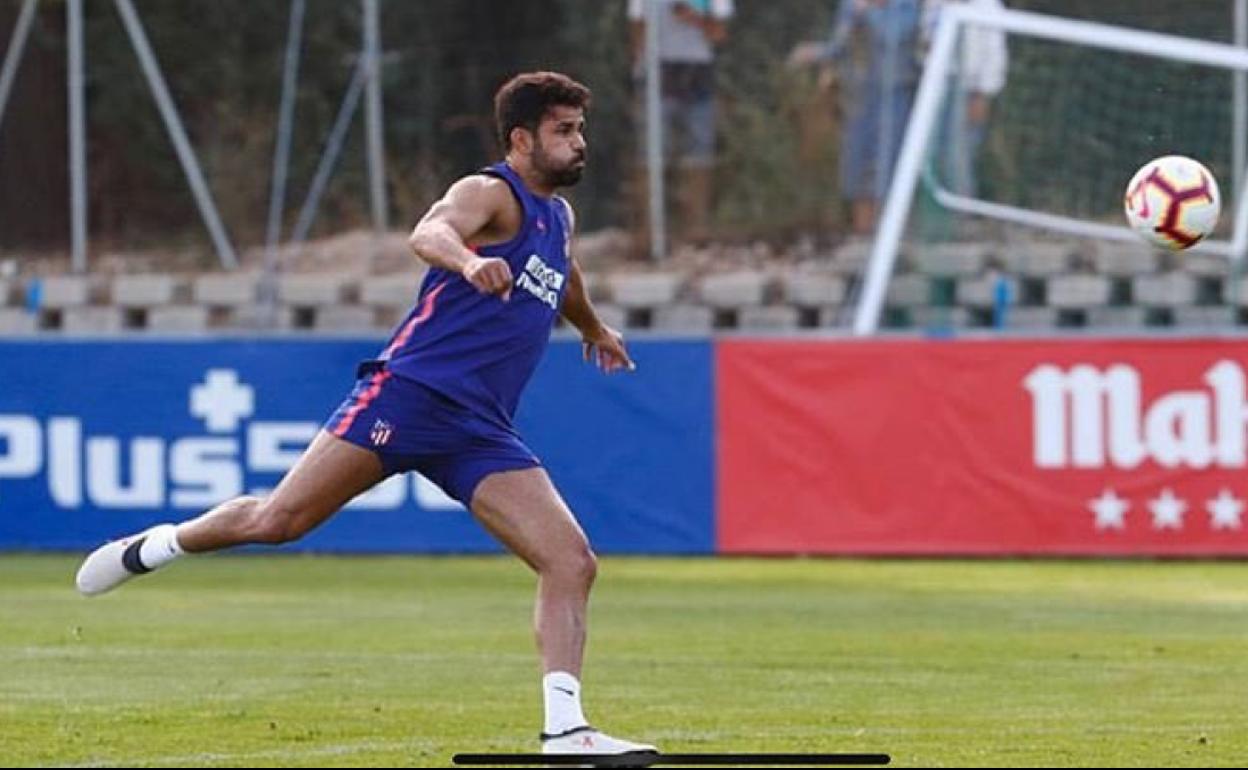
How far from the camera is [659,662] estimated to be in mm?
13766

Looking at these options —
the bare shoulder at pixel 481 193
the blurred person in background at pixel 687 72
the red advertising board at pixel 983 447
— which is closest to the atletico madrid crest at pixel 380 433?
the bare shoulder at pixel 481 193

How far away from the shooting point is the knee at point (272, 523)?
10.1 metres

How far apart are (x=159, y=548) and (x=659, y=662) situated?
11.8ft

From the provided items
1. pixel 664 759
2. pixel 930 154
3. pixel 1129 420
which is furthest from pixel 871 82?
pixel 664 759

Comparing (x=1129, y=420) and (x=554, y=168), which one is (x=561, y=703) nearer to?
(x=554, y=168)

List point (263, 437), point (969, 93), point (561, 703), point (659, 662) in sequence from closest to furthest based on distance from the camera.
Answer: point (561, 703) → point (659, 662) → point (263, 437) → point (969, 93)

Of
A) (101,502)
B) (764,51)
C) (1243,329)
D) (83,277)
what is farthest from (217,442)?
(1243,329)

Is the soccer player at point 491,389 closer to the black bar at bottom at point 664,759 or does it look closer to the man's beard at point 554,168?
the man's beard at point 554,168

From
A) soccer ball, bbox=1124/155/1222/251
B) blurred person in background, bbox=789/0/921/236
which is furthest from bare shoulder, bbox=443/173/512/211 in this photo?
blurred person in background, bbox=789/0/921/236

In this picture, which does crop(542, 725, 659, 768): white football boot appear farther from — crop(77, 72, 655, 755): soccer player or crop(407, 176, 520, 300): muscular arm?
crop(407, 176, 520, 300): muscular arm

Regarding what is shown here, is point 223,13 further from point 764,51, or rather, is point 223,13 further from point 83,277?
point 764,51

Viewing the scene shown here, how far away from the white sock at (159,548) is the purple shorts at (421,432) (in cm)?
93

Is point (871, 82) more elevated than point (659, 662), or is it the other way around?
point (871, 82)

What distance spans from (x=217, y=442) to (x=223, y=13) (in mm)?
4180
